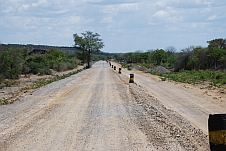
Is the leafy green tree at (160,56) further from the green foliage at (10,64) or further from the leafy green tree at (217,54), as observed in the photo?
the green foliage at (10,64)

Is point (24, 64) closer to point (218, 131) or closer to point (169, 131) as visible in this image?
point (169, 131)

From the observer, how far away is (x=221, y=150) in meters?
6.52

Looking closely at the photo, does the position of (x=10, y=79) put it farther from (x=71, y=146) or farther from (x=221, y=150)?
(x=221, y=150)

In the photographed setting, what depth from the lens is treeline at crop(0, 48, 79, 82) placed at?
43.9 meters

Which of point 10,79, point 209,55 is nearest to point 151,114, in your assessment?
point 10,79

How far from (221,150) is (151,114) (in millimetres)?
6544

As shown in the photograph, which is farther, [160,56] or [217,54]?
[160,56]

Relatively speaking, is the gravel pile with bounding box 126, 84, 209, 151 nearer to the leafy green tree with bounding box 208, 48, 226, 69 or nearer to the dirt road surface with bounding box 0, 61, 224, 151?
the dirt road surface with bounding box 0, 61, 224, 151

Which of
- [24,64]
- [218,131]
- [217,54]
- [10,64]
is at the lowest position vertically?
[24,64]

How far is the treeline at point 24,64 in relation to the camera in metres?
43.9

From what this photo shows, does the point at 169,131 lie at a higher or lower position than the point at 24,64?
higher

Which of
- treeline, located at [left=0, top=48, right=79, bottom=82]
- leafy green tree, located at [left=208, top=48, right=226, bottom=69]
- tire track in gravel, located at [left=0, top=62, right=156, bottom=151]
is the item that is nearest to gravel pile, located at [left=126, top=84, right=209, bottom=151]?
tire track in gravel, located at [left=0, top=62, right=156, bottom=151]

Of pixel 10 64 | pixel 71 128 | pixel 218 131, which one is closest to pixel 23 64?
pixel 10 64

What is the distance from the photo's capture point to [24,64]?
57312 millimetres
